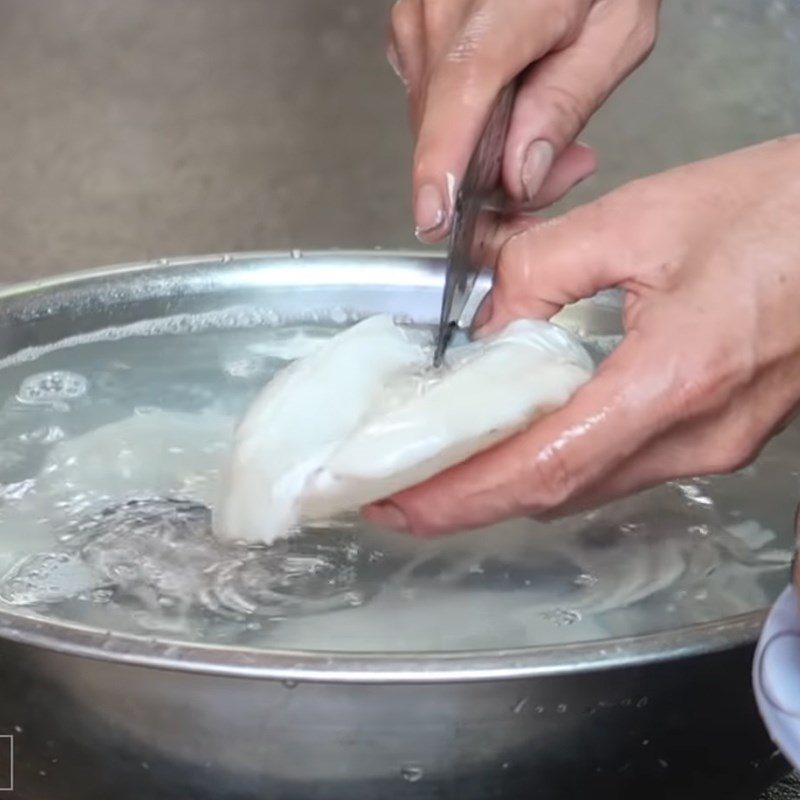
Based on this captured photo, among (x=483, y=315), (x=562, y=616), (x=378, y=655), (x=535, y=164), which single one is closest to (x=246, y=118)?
(x=535, y=164)

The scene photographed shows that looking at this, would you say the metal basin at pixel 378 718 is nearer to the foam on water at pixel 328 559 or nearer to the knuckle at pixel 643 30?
the foam on water at pixel 328 559

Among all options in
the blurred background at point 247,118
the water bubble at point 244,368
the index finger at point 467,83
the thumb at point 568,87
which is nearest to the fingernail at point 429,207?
the index finger at point 467,83

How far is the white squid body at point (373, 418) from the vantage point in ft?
1.63

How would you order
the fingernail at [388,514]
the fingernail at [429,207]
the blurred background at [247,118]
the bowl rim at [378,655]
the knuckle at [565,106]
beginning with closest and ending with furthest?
1. the bowl rim at [378,655]
2. the fingernail at [388,514]
3. the fingernail at [429,207]
4. the knuckle at [565,106]
5. the blurred background at [247,118]

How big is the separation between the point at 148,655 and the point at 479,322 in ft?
0.85

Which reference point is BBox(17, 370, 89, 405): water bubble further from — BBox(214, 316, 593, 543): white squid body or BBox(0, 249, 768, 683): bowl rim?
BBox(0, 249, 768, 683): bowl rim

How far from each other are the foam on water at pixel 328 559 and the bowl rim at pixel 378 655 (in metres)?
0.05

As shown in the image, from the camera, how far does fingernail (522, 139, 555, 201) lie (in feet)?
2.35

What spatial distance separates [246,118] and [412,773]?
173cm

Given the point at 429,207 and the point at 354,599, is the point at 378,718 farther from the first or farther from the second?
the point at 429,207

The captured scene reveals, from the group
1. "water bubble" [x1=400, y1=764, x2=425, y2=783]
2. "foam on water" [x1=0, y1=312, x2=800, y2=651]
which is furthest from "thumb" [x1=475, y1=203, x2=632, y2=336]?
"water bubble" [x1=400, y1=764, x2=425, y2=783]

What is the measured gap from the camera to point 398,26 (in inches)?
31.4

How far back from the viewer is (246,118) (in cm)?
206

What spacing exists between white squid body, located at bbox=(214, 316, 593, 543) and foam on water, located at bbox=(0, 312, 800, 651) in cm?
3
